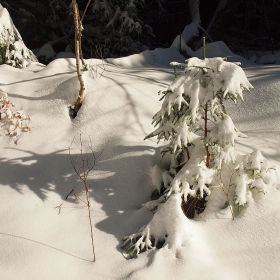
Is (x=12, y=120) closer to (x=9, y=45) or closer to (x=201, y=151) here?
(x=9, y=45)

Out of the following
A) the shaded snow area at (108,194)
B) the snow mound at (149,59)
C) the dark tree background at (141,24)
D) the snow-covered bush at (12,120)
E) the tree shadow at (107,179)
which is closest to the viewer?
the shaded snow area at (108,194)

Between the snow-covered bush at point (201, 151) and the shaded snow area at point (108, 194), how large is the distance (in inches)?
2.4

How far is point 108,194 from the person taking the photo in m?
3.35

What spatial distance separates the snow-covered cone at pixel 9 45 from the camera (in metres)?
5.45

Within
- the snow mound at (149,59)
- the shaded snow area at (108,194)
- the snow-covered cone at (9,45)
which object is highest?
the snow-covered cone at (9,45)

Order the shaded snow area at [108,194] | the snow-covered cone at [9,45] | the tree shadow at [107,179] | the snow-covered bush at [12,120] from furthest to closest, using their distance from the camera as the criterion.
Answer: the snow-covered cone at [9,45] < the snow-covered bush at [12,120] < the tree shadow at [107,179] < the shaded snow area at [108,194]

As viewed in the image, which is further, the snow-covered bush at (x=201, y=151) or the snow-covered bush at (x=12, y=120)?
the snow-covered bush at (x=12, y=120)

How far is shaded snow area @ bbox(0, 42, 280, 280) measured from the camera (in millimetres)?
2598

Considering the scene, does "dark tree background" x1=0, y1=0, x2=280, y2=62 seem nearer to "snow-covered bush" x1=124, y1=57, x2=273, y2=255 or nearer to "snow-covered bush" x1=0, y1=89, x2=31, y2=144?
"snow-covered bush" x1=0, y1=89, x2=31, y2=144

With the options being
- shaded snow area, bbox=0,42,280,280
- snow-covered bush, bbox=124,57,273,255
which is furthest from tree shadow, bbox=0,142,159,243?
snow-covered bush, bbox=124,57,273,255

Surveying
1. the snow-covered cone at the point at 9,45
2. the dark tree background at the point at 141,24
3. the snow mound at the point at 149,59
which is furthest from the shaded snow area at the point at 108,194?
the dark tree background at the point at 141,24

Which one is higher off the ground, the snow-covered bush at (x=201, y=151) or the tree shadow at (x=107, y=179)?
the snow-covered bush at (x=201, y=151)

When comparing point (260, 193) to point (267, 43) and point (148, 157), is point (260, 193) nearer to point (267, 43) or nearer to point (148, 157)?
point (148, 157)

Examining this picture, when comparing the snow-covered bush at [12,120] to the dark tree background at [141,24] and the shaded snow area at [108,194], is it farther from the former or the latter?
the dark tree background at [141,24]
